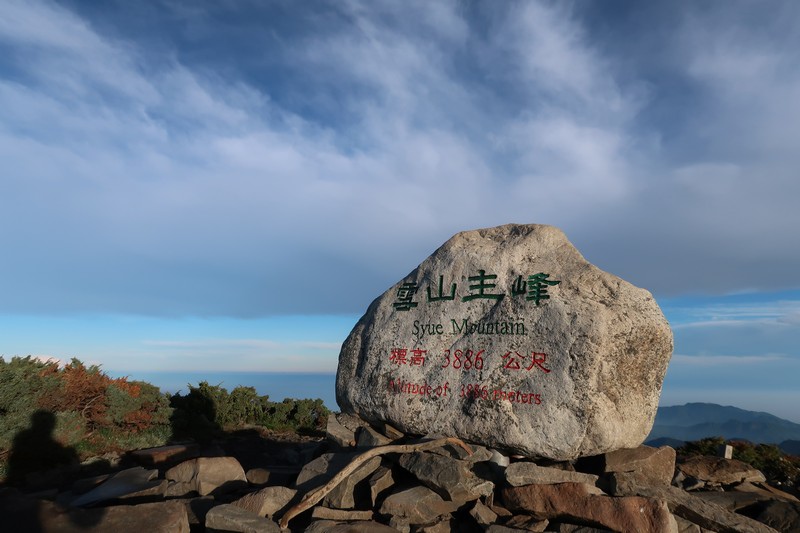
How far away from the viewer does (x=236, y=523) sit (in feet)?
23.7

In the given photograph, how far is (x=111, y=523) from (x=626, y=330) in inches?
274

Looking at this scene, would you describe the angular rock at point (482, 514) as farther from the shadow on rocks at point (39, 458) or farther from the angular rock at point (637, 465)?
the shadow on rocks at point (39, 458)

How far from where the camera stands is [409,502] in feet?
24.9

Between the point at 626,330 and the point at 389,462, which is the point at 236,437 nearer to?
the point at 389,462

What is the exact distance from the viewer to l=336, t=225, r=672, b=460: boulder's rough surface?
27.0 ft

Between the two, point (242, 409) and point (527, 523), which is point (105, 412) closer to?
point (242, 409)

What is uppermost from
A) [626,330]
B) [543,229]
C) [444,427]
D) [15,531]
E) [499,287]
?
[543,229]

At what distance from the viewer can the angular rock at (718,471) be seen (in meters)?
10.3

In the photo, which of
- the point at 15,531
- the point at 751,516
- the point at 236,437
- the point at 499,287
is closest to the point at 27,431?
the point at 236,437

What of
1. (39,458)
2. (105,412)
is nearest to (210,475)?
(39,458)

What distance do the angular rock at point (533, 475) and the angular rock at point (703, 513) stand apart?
89 centimetres

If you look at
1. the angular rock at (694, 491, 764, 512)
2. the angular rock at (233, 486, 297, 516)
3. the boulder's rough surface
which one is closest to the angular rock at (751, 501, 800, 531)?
the angular rock at (694, 491, 764, 512)

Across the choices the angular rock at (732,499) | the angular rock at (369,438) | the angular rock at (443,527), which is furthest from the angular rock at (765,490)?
the angular rock at (369,438)

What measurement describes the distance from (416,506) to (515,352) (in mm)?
2551
